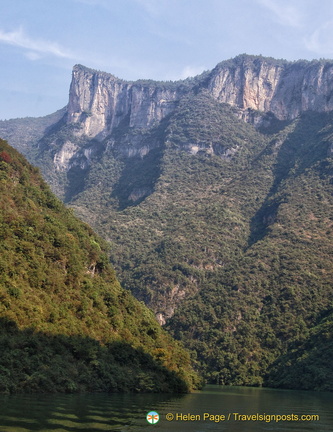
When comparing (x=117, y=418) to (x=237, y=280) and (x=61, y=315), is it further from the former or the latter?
(x=237, y=280)

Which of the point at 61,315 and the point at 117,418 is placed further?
the point at 61,315

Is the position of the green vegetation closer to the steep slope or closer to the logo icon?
the steep slope

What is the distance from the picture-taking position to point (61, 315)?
197 feet

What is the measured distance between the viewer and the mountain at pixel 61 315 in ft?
167

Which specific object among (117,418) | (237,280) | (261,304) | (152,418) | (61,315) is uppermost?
(237,280)

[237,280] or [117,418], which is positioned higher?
[237,280]

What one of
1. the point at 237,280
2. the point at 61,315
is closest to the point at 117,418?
the point at 61,315

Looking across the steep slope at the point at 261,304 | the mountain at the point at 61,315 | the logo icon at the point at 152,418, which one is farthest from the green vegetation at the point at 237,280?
the logo icon at the point at 152,418

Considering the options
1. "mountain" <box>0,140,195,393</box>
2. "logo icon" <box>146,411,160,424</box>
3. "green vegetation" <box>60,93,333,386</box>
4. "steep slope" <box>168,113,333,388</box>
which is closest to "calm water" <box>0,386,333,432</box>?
"logo icon" <box>146,411,160,424</box>

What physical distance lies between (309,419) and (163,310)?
118 m

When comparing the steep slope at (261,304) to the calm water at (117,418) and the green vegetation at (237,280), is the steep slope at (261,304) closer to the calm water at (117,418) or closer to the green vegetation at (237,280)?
the green vegetation at (237,280)

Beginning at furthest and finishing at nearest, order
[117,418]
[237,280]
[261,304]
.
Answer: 1. [237,280]
2. [261,304]
3. [117,418]

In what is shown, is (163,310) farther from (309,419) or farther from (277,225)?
(309,419)

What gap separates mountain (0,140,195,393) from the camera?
50875 mm
